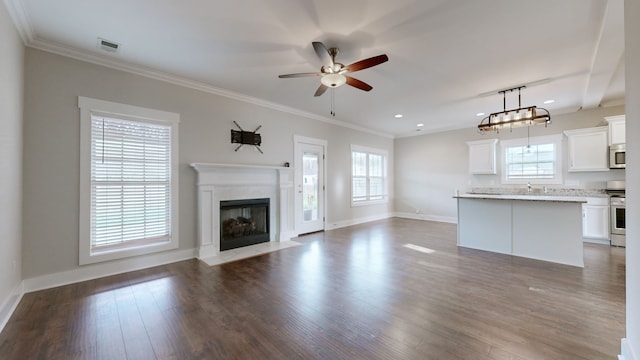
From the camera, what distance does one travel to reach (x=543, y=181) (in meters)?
6.05

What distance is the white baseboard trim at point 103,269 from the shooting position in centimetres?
296

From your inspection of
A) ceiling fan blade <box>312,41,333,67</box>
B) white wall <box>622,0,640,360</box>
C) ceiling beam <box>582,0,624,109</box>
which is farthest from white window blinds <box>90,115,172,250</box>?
ceiling beam <box>582,0,624,109</box>

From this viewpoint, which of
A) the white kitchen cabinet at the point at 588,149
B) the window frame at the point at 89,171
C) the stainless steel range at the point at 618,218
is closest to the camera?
the window frame at the point at 89,171

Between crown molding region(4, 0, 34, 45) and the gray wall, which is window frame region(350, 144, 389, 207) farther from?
crown molding region(4, 0, 34, 45)

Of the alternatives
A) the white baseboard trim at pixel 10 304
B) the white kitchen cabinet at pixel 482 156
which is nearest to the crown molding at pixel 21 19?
the white baseboard trim at pixel 10 304

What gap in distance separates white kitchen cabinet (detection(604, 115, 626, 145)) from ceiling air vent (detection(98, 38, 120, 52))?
843 centimetres

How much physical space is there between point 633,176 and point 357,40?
257cm

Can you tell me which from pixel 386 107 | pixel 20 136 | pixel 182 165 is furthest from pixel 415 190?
pixel 20 136

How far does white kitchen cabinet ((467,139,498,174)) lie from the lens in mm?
6656

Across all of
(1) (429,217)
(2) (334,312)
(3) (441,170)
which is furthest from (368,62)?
(1) (429,217)

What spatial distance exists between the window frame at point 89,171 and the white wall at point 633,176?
4831 millimetres

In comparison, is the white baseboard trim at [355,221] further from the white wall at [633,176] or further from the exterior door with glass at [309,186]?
the white wall at [633,176]

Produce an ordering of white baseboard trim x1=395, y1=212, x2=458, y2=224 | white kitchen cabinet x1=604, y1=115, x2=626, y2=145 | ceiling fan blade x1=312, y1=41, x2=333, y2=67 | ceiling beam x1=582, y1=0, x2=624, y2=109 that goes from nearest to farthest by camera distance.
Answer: ceiling beam x1=582, y1=0, x2=624, y2=109, ceiling fan blade x1=312, y1=41, x2=333, y2=67, white kitchen cabinet x1=604, y1=115, x2=626, y2=145, white baseboard trim x1=395, y1=212, x2=458, y2=224

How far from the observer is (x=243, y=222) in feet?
16.1
